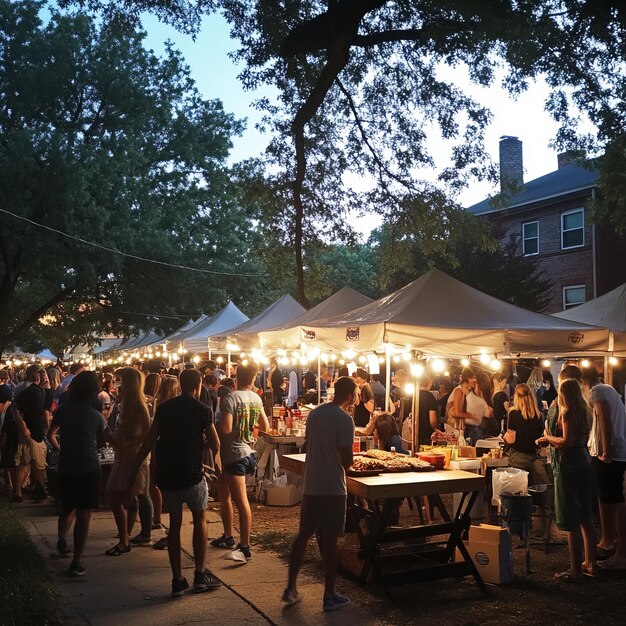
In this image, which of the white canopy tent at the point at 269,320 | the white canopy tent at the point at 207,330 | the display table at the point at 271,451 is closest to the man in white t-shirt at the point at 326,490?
the display table at the point at 271,451

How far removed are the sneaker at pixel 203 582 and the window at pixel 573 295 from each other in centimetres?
2529

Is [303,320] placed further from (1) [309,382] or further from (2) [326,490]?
(2) [326,490]

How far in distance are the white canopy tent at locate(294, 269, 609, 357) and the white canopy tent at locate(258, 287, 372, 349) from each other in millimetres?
1719

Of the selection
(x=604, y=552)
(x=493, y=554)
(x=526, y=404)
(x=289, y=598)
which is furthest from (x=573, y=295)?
(x=289, y=598)

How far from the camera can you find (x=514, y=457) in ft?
28.8

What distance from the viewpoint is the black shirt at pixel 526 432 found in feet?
28.5

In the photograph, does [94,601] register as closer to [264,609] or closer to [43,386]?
[264,609]

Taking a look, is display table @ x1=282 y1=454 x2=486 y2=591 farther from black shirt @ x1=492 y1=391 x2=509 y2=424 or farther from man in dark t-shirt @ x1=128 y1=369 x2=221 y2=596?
black shirt @ x1=492 y1=391 x2=509 y2=424

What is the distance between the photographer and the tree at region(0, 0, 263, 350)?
89.2 feet

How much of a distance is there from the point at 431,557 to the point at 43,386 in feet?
21.5

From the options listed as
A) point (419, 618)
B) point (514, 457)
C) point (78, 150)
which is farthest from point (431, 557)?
point (78, 150)

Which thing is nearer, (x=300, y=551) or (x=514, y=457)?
(x=300, y=551)

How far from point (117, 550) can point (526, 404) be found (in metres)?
4.84

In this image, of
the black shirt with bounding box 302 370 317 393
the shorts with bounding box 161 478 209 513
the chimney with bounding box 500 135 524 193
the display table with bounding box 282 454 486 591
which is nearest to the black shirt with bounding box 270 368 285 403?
the black shirt with bounding box 302 370 317 393
